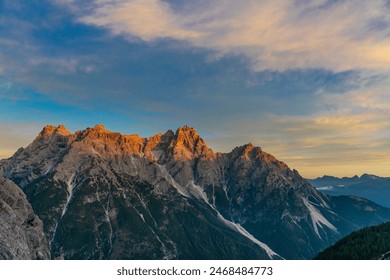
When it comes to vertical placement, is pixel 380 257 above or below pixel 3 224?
below
